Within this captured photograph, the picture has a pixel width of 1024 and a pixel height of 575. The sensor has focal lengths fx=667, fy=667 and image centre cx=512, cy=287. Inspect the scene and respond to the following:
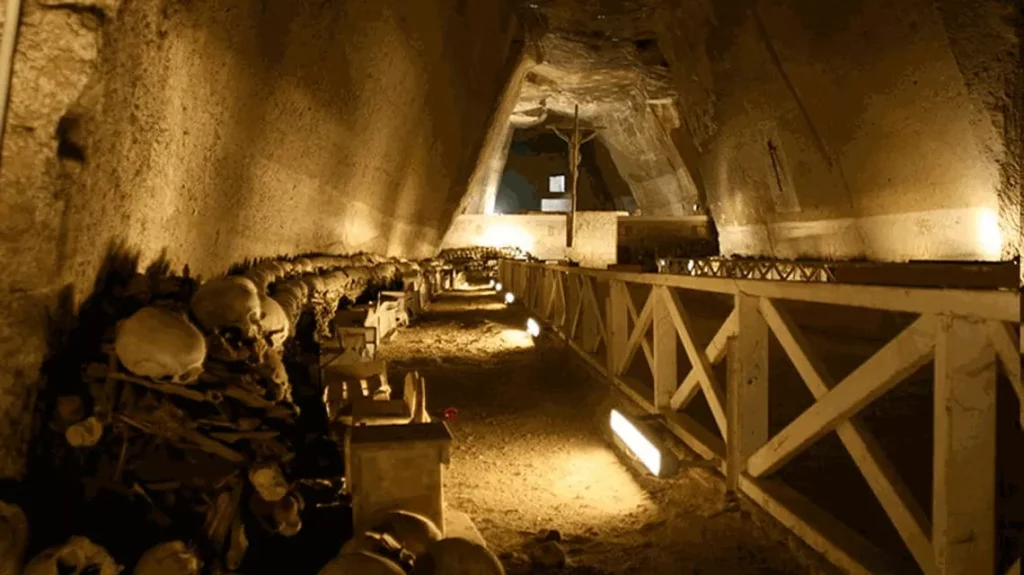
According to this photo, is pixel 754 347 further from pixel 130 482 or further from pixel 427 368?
pixel 427 368

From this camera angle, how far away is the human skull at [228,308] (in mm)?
3438

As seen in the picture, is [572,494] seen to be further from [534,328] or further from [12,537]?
[534,328]

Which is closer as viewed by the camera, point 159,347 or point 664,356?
point 159,347

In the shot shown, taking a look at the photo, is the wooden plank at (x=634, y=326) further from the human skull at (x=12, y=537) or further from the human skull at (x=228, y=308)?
the human skull at (x=12, y=537)

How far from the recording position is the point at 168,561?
246 cm

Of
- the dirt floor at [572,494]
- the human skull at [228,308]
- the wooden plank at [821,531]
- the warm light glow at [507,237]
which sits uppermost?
the warm light glow at [507,237]

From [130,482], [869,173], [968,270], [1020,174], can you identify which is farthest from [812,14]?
[130,482]

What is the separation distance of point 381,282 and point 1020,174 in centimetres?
1058

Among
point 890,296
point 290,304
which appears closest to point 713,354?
point 890,296

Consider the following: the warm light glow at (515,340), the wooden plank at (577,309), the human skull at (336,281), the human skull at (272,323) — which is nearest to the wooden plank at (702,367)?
the human skull at (272,323)

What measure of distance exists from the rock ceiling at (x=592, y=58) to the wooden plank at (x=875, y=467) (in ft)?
55.6

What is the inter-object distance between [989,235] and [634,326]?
9181 mm

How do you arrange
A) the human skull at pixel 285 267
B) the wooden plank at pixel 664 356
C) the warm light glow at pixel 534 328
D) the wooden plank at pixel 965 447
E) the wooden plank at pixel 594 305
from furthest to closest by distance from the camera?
1. the warm light glow at pixel 534 328
2. the wooden plank at pixel 594 305
3. the human skull at pixel 285 267
4. the wooden plank at pixel 664 356
5. the wooden plank at pixel 965 447

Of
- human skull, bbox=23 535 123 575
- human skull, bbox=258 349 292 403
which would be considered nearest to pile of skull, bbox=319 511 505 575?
human skull, bbox=23 535 123 575
